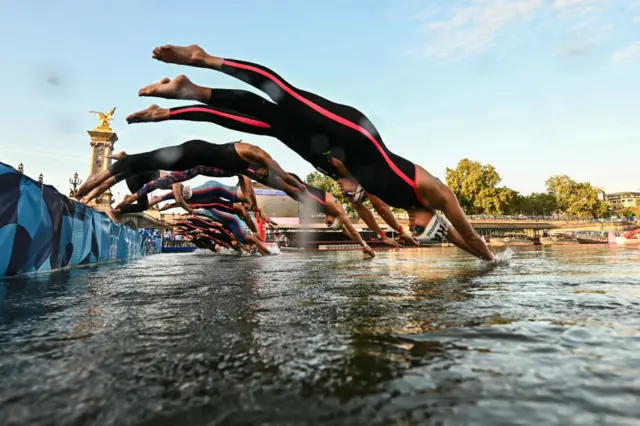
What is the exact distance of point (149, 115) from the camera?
19.4 ft

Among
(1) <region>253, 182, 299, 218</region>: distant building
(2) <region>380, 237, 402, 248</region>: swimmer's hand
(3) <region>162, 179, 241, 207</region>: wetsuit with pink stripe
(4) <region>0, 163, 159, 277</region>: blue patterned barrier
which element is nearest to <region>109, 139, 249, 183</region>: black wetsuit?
(4) <region>0, 163, 159, 277</region>: blue patterned barrier

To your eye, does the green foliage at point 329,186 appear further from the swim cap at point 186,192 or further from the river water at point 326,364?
the river water at point 326,364

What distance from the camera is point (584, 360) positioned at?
141 centimetres

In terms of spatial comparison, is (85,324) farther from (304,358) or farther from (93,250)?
(93,250)

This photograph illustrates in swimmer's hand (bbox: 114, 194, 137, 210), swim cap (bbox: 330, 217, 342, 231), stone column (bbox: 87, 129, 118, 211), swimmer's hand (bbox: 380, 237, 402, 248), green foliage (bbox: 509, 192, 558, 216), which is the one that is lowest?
swimmer's hand (bbox: 380, 237, 402, 248)

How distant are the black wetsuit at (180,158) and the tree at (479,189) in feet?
210

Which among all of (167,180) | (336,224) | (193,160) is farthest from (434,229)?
(167,180)

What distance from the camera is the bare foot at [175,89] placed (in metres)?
4.77

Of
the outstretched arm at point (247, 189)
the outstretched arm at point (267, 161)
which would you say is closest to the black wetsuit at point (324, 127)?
the outstretched arm at point (267, 161)

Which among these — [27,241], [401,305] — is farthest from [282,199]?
[401,305]

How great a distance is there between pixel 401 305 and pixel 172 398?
1.87m

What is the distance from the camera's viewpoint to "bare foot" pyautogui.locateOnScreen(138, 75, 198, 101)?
15.6 ft

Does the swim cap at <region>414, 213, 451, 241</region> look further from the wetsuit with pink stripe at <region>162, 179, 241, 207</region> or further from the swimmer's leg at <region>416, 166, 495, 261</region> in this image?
the wetsuit with pink stripe at <region>162, 179, 241, 207</region>

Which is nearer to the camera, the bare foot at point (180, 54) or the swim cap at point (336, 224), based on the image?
the bare foot at point (180, 54)
